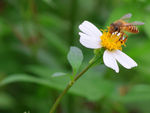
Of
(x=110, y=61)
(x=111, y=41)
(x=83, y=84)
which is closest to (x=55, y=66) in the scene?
(x=83, y=84)

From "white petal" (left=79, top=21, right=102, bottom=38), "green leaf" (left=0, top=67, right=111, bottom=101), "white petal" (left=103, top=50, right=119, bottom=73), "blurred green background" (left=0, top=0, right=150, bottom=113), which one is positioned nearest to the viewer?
"white petal" (left=103, top=50, right=119, bottom=73)

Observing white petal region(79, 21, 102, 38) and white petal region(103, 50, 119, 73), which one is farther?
white petal region(79, 21, 102, 38)

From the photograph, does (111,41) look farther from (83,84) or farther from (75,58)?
(83,84)

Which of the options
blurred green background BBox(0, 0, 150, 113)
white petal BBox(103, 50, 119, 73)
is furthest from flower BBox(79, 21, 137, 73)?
blurred green background BBox(0, 0, 150, 113)

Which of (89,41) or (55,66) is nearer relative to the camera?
(89,41)

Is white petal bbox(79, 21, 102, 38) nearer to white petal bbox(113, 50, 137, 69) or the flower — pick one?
the flower

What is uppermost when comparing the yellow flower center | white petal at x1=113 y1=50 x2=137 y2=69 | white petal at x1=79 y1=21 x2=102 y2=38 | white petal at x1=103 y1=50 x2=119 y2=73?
white petal at x1=79 y1=21 x2=102 y2=38

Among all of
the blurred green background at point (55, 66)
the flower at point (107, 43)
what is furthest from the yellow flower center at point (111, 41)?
the blurred green background at point (55, 66)
